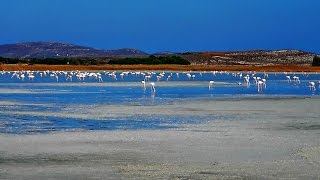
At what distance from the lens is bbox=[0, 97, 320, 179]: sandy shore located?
980cm

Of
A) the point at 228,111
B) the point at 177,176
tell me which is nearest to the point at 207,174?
the point at 177,176

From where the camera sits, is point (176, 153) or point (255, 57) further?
point (255, 57)

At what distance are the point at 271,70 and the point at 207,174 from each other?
279ft

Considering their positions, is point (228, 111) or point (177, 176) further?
point (228, 111)

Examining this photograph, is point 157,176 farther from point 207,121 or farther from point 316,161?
point 207,121

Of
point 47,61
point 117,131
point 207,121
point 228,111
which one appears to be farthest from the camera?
point 47,61

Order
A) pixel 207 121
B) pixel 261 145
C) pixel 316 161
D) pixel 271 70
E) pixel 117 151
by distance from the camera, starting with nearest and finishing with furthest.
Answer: pixel 316 161 → pixel 117 151 → pixel 261 145 → pixel 207 121 → pixel 271 70

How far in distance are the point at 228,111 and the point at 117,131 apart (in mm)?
6672

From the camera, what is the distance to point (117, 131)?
15.2 m

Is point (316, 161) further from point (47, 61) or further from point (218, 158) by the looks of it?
point (47, 61)

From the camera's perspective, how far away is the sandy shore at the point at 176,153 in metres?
9.80

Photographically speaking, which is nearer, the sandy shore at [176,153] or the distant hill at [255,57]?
the sandy shore at [176,153]

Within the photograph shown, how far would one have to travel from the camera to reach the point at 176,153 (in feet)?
38.8

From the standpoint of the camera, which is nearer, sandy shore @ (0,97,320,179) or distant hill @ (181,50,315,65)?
sandy shore @ (0,97,320,179)
